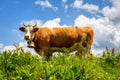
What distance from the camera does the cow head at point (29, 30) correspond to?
19391 millimetres

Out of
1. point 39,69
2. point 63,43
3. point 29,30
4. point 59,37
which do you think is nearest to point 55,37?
point 59,37

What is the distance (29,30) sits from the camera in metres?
20.0

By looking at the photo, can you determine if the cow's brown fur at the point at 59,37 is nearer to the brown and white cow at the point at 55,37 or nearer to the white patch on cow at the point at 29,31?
the brown and white cow at the point at 55,37

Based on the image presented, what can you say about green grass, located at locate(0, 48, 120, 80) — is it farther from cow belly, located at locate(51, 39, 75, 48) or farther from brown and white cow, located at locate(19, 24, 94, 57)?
cow belly, located at locate(51, 39, 75, 48)

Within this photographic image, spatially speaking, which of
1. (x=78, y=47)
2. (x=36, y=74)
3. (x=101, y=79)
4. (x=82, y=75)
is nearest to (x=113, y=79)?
(x=101, y=79)

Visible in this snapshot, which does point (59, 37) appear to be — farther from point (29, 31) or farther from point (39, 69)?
point (39, 69)

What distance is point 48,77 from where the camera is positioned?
17.7 feet

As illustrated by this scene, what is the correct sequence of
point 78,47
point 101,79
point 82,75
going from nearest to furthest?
point 82,75
point 101,79
point 78,47

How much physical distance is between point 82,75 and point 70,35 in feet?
48.8

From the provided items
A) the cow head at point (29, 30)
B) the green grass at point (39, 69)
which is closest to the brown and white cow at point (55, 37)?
the cow head at point (29, 30)

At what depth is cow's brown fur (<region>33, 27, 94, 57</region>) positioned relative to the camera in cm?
1984

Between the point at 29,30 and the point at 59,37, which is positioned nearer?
the point at 29,30

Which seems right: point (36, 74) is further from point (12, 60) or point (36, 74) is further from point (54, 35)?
point (54, 35)

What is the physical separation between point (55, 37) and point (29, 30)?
1.58 m
